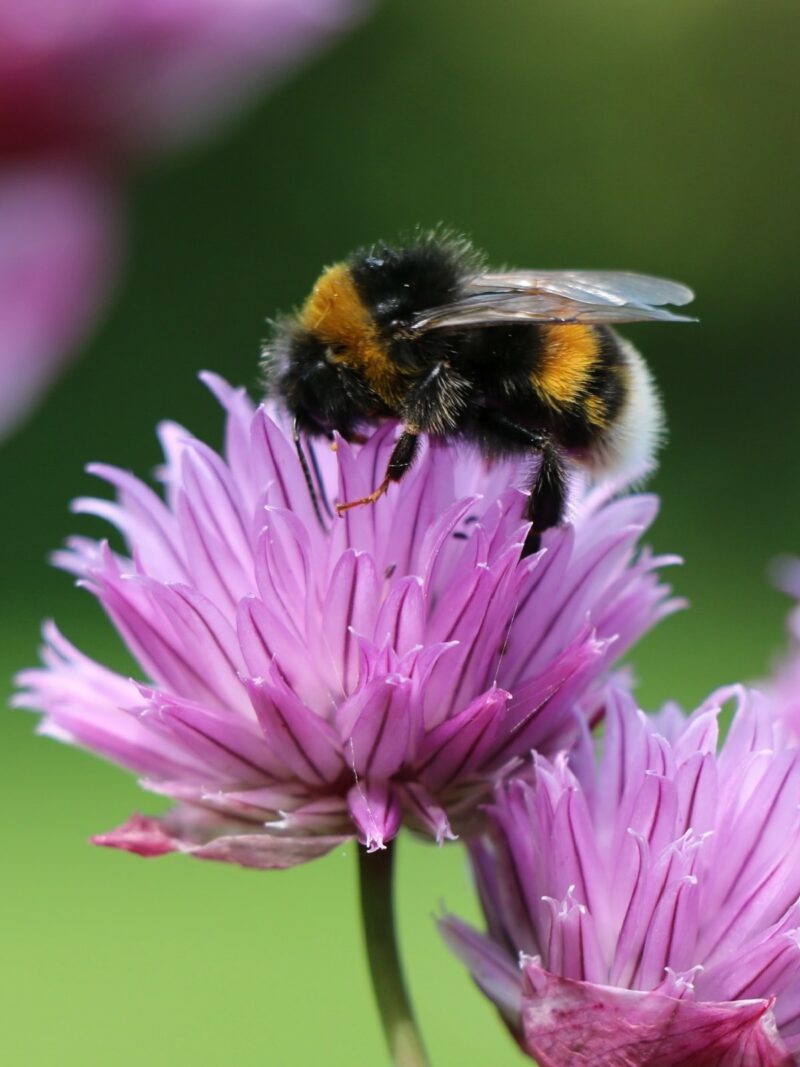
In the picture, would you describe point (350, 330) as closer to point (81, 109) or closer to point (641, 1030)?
point (641, 1030)

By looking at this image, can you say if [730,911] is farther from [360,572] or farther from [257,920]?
[257,920]

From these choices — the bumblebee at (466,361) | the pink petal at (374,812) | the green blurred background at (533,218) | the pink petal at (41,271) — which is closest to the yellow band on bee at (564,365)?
the bumblebee at (466,361)

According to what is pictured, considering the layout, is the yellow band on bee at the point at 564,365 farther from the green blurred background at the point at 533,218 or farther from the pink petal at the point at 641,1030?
the green blurred background at the point at 533,218

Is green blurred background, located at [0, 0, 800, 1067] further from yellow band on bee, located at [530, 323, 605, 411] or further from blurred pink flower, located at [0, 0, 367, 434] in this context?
yellow band on bee, located at [530, 323, 605, 411]

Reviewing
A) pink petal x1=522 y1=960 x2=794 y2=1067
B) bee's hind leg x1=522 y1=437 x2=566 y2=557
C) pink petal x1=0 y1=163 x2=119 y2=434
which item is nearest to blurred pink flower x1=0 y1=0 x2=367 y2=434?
pink petal x1=0 y1=163 x2=119 y2=434

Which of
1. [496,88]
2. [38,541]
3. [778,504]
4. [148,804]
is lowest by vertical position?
[778,504]

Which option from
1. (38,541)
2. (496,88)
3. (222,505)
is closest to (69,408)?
(38,541)
